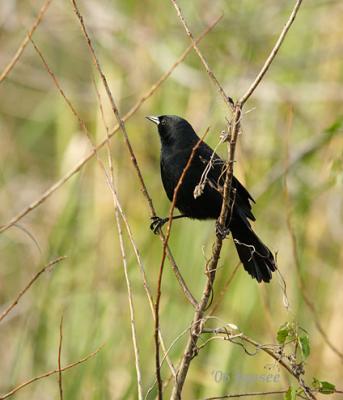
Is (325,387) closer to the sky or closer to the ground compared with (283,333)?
closer to the ground

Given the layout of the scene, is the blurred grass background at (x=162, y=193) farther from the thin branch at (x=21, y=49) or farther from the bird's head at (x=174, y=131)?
the thin branch at (x=21, y=49)

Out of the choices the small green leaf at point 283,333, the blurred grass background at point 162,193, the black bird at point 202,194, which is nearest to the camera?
the small green leaf at point 283,333

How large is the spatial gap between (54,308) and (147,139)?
179cm

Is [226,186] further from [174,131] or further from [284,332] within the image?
[174,131]

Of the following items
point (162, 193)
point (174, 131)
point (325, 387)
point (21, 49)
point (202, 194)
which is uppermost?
point (162, 193)

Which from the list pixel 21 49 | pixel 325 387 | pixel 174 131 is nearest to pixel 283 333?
pixel 325 387

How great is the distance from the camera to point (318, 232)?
5.63 metres

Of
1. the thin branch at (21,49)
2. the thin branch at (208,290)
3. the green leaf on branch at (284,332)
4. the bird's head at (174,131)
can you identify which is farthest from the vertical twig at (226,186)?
the bird's head at (174,131)

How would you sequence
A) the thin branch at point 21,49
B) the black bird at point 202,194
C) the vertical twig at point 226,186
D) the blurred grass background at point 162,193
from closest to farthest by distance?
the vertical twig at point 226,186
the thin branch at point 21,49
the black bird at point 202,194
the blurred grass background at point 162,193

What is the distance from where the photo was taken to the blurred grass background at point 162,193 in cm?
473

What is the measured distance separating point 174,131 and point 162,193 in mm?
1317

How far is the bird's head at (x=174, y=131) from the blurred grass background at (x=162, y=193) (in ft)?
1.18

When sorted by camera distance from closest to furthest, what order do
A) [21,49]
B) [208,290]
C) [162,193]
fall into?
[208,290], [21,49], [162,193]

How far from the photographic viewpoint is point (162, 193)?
5516mm
